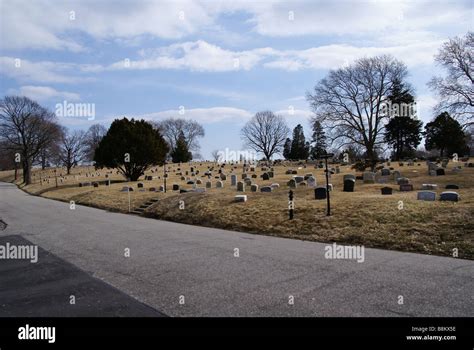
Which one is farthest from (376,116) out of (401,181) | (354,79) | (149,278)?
(149,278)

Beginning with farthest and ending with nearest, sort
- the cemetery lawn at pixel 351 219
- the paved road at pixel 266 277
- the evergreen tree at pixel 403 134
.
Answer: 1. the evergreen tree at pixel 403 134
2. the cemetery lawn at pixel 351 219
3. the paved road at pixel 266 277

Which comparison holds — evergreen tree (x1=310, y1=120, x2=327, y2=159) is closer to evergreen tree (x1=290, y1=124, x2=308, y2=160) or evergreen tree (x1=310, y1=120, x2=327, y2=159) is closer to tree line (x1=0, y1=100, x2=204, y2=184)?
evergreen tree (x1=290, y1=124, x2=308, y2=160)

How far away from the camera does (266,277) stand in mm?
7105

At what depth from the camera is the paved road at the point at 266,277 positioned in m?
5.42

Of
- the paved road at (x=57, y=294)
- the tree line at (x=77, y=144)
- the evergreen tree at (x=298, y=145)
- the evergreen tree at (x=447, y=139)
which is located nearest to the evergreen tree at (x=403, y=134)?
the evergreen tree at (x=447, y=139)

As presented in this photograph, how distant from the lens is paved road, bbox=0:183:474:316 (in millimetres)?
5418

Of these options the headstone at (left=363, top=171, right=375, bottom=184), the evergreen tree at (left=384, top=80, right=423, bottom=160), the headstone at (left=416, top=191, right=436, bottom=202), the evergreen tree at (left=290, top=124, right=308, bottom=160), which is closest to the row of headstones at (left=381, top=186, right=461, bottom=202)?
the headstone at (left=416, top=191, right=436, bottom=202)

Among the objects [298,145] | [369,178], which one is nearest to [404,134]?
[298,145]

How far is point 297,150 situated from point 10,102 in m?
57.4

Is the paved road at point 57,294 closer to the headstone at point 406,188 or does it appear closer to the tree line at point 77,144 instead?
the headstone at point 406,188

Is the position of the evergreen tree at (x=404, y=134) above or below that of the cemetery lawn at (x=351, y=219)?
→ above

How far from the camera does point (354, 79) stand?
48.4m

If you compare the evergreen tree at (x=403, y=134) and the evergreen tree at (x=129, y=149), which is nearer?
the evergreen tree at (x=129, y=149)
